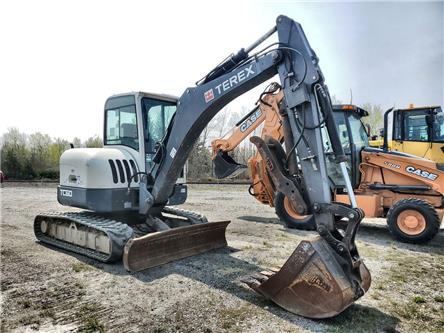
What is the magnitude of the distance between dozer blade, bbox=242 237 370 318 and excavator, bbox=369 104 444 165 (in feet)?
22.5

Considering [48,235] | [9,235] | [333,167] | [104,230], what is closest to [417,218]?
[333,167]

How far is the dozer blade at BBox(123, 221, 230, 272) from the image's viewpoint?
189 inches

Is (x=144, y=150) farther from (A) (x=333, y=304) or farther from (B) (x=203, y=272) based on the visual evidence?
(A) (x=333, y=304)

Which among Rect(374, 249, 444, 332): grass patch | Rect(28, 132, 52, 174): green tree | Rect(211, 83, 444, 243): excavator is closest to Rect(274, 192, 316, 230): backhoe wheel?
Rect(211, 83, 444, 243): excavator

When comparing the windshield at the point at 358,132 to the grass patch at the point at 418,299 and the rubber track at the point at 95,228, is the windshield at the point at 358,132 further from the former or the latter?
the rubber track at the point at 95,228

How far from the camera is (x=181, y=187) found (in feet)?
21.6

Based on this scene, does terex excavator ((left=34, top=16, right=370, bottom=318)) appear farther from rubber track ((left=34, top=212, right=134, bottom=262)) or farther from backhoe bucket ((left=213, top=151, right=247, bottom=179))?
backhoe bucket ((left=213, top=151, right=247, bottom=179))

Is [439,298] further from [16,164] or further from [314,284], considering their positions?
[16,164]

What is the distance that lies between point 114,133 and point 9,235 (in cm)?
296

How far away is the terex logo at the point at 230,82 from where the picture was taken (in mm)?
4328

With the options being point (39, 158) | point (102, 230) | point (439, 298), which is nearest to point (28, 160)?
point (39, 158)

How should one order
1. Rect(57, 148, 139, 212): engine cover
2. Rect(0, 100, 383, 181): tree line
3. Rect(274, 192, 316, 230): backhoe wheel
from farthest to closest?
Rect(0, 100, 383, 181): tree line, Rect(274, 192, 316, 230): backhoe wheel, Rect(57, 148, 139, 212): engine cover

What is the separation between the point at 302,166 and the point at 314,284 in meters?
1.24

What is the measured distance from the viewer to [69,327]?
326 cm
